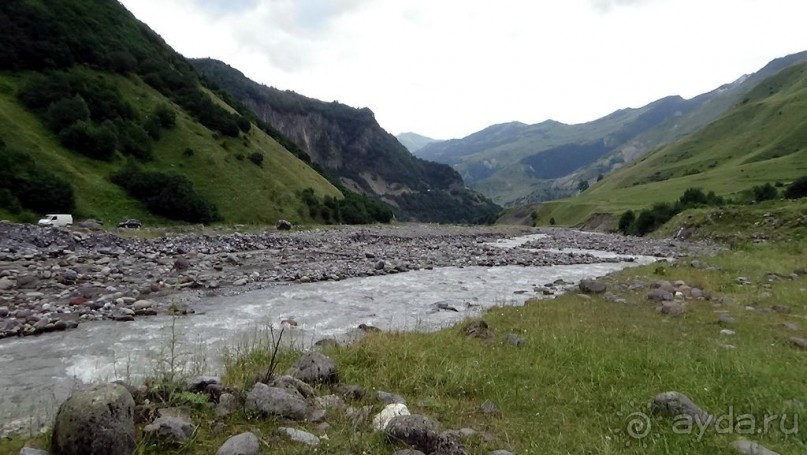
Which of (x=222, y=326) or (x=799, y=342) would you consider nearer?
(x=799, y=342)

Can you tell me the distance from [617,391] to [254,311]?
12.4 meters

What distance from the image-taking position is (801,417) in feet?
20.7

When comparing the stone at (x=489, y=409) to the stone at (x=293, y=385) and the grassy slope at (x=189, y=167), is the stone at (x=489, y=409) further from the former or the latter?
the grassy slope at (x=189, y=167)

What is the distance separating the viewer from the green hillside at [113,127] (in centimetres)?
→ 4281

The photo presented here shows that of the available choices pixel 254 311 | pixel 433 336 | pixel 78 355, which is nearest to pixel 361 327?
pixel 433 336

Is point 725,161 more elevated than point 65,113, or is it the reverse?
point 65,113

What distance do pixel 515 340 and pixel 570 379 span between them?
2.60 meters

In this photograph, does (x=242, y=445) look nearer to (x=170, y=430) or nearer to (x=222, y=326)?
(x=170, y=430)

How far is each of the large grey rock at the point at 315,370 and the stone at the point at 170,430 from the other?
2302 mm

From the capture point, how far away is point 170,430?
551cm

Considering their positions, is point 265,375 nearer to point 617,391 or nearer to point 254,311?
point 617,391

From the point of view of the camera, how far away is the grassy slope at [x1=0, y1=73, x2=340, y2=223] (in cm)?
4203

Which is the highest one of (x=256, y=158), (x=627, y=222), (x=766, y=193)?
(x=256, y=158)

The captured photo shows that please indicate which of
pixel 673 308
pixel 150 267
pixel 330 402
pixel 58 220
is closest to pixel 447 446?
pixel 330 402
